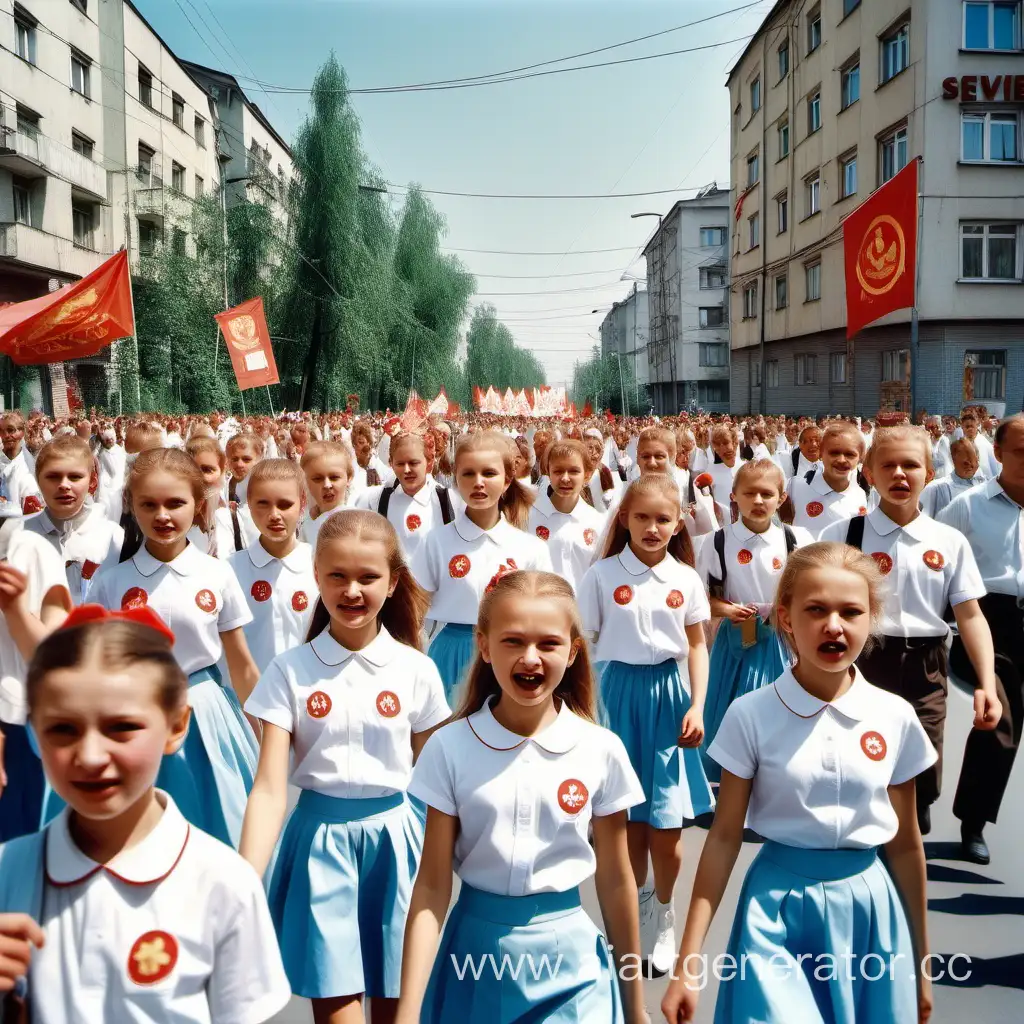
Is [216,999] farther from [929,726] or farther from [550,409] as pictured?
[550,409]

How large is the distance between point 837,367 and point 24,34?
24.3 m

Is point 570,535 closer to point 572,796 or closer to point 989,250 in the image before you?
point 572,796

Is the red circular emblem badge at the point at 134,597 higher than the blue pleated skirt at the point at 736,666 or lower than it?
higher

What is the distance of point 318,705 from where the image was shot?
8.79ft

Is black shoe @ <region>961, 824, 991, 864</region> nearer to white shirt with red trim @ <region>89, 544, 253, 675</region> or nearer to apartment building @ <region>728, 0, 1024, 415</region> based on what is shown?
white shirt with red trim @ <region>89, 544, 253, 675</region>

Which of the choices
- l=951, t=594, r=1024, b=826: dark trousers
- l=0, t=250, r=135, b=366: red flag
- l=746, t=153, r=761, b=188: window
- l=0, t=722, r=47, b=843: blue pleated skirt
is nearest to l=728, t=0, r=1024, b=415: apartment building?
l=746, t=153, r=761, b=188: window

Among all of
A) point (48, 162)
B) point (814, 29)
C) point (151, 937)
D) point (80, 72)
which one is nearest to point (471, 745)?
point (151, 937)

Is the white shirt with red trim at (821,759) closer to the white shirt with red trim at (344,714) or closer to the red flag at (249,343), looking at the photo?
the white shirt with red trim at (344,714)

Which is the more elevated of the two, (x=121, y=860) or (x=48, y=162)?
(x=48, y=162)

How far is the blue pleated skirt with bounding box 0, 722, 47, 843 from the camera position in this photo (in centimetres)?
328

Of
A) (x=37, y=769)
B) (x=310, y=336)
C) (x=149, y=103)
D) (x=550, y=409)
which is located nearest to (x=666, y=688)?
(x=37, y=769)

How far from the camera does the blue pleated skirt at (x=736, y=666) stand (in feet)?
15.1

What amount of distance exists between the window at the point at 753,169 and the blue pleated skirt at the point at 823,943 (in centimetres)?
3524

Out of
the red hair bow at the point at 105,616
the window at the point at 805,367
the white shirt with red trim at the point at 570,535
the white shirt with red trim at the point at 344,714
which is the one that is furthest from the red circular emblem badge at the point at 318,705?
the window at the point at 805,367
